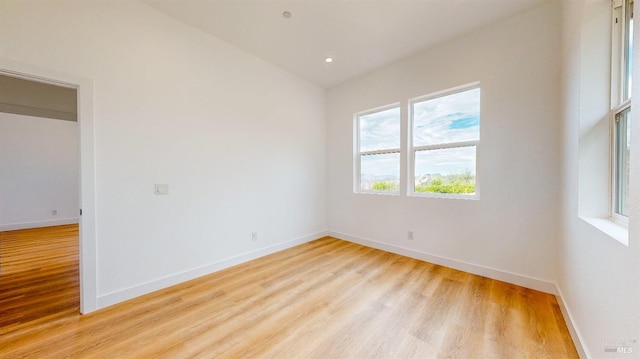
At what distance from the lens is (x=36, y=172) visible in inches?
206

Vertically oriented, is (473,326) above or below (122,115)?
below

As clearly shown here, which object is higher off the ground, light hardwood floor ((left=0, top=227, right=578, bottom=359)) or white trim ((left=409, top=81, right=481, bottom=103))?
white trim ((left=409, top=81, right=481, bottom=103))

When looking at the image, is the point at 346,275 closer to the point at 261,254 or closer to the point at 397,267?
the point at 397,267

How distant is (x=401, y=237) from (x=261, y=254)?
212 centimetres

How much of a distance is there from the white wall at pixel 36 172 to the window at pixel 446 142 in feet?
26.7

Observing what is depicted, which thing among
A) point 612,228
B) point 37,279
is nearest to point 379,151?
point 612,228

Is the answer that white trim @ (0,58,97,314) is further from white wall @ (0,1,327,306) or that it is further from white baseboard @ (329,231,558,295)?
white baseboard @ (329,231,558,295)

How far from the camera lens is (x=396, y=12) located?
2.35 metres

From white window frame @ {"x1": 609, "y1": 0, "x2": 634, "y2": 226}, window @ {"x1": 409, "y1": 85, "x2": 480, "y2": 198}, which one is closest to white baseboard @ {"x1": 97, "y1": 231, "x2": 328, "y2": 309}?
window @ {"x1": 409, "y1": 85, "x2": 480, "y2": 198}

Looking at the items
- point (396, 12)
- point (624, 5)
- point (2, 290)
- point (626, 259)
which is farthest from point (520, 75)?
point (2, 290)

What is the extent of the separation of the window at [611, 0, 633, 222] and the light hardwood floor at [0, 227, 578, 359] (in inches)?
43.1

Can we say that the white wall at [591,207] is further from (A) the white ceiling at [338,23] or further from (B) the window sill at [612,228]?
(A) the white ceiling at [338,23]

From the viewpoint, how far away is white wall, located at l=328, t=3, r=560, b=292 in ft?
7.36

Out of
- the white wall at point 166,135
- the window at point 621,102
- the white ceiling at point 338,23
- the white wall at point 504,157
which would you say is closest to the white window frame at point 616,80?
the window at point 621,102
